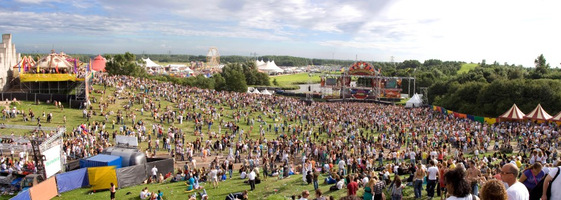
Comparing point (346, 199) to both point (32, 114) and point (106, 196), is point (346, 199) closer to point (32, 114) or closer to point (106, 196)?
point (106, 196)

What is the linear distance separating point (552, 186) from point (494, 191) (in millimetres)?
2095

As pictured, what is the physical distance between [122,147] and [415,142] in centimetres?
1739

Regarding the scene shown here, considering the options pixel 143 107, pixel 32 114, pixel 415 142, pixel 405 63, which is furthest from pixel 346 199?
pixel 405 63

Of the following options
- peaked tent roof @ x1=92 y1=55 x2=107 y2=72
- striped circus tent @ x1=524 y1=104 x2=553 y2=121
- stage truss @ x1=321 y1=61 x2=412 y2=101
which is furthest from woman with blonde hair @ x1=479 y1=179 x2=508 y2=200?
peaked tent roof @ x1=92 y1=55 x2=107 y2=72

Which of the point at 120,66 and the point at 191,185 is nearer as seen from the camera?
the point at 191,185

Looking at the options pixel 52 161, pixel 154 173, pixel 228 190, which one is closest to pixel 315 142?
pixel 154 173

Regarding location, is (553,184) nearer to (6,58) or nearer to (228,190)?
(228,190)

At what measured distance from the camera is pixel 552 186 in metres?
5.43

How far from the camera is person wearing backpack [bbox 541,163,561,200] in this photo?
5.35 m

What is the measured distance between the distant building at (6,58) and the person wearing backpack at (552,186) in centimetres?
3929

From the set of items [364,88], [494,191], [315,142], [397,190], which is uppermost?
[494,191]

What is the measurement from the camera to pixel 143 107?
34.1 m

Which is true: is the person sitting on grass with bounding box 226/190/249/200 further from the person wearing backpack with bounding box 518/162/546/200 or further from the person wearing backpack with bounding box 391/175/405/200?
the person wearing backpack with bounding box 518/162/546/200

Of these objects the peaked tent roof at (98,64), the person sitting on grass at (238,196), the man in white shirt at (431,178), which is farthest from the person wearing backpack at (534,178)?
the peaked tent roof at (98,64)
